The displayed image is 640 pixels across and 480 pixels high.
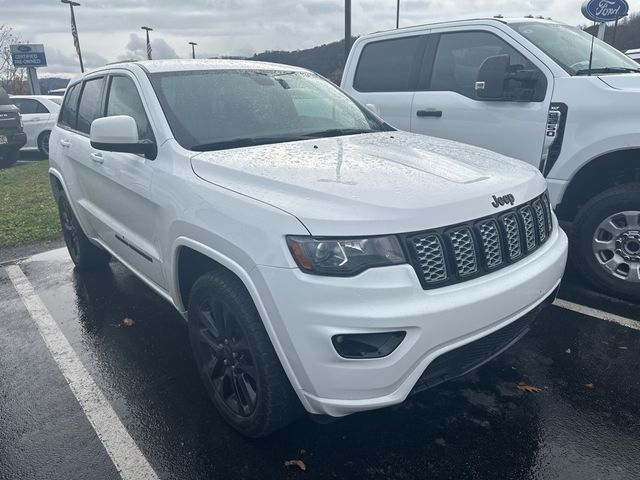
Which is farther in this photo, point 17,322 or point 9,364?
point 17,322

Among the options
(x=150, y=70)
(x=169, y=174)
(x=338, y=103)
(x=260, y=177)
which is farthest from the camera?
(x=338, y=103)

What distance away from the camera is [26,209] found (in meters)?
8.31

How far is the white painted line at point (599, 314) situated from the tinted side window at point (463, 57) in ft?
6.35

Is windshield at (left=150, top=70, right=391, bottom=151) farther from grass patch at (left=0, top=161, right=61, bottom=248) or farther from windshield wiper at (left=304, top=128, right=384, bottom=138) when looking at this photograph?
grass patch at (left=0, top=161, right=61, bottom=248)

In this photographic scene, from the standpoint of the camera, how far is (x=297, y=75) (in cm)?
418

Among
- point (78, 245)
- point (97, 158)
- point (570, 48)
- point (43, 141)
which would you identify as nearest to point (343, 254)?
point (97, 158)

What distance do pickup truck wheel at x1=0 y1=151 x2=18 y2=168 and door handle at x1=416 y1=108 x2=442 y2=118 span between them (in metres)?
11.8

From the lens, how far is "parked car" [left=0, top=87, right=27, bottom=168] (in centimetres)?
1261

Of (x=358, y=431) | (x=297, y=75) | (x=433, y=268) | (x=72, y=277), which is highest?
(x=297, y=75)

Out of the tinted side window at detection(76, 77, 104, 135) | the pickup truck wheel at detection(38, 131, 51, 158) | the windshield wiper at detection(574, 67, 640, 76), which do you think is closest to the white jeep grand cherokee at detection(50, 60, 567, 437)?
the tinted side window at detection(76, 77, 104, 135)

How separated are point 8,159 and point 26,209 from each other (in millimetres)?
6301

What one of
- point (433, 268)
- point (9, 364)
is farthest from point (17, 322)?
point (433, 268)

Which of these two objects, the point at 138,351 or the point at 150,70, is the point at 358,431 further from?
the point at 150,70

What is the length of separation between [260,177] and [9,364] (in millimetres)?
2375
